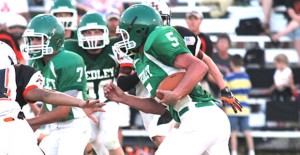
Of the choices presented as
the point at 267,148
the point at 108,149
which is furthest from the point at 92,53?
the point at 267,148

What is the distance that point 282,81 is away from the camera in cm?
1214

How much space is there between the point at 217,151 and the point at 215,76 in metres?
1.33

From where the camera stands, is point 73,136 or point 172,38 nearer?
point 172,38

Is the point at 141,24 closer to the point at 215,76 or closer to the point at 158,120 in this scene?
the point at 215,76

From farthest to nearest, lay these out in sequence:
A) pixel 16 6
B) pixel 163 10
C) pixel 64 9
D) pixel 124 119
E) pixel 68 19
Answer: pixel 16 6 < pixel 124 119 < pixel 64 9 < pixel 68 19 < pixel 163 10

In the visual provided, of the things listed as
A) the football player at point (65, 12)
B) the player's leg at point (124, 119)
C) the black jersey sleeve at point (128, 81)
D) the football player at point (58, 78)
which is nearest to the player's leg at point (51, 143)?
the football player at point (58, 78)

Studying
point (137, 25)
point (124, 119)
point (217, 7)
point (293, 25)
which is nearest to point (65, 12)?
point (124, 119)

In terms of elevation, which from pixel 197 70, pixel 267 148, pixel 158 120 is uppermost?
pixel 197 70

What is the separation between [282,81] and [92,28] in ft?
13.0

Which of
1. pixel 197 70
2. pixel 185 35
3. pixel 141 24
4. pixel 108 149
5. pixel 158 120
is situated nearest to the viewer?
pixel 197 70

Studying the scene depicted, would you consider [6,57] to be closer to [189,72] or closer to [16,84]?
[16,84]

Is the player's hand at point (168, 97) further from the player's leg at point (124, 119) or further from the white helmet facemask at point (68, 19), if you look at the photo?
the player's leg at point (124, 119)

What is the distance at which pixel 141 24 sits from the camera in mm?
6547

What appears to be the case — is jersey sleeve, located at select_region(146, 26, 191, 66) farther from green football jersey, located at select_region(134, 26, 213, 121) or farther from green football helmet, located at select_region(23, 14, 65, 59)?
green football helmet, located at select_region(23, 14, 65, 59)
